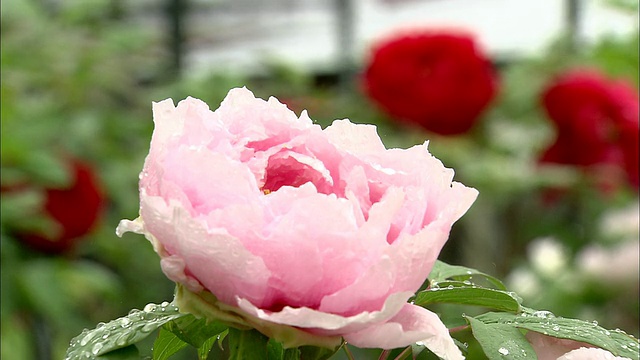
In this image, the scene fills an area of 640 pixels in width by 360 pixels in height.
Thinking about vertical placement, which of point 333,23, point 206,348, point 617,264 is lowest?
point 333,23

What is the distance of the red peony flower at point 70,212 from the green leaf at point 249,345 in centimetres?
88

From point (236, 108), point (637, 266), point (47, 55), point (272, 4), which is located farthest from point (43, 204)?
point (272, 4)

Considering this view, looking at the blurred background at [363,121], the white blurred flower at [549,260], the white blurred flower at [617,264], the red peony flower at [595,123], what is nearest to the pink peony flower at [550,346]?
the blurred background at [363,121]

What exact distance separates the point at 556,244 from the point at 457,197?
1259 mm

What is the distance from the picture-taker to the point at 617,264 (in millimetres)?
1106

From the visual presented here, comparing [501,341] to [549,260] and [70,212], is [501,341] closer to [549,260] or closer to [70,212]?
[70,212]

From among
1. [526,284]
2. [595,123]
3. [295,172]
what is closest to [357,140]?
[295,172]

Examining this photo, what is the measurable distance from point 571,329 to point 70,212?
0.89m

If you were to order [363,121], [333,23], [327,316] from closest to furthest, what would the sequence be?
[327,316], [363,121], [333,23]

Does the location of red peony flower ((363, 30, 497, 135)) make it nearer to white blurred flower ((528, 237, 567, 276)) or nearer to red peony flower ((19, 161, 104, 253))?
white blurred flower ((528, 237, 567, 276))

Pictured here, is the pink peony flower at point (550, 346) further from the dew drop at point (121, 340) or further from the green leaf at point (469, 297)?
the dew drop at point (121, 340)

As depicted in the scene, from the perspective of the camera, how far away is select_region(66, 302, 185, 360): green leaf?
0.92 ft

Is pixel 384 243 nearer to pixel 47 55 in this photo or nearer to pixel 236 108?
pixel 236 108

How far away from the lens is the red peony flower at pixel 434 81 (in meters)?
1.47
